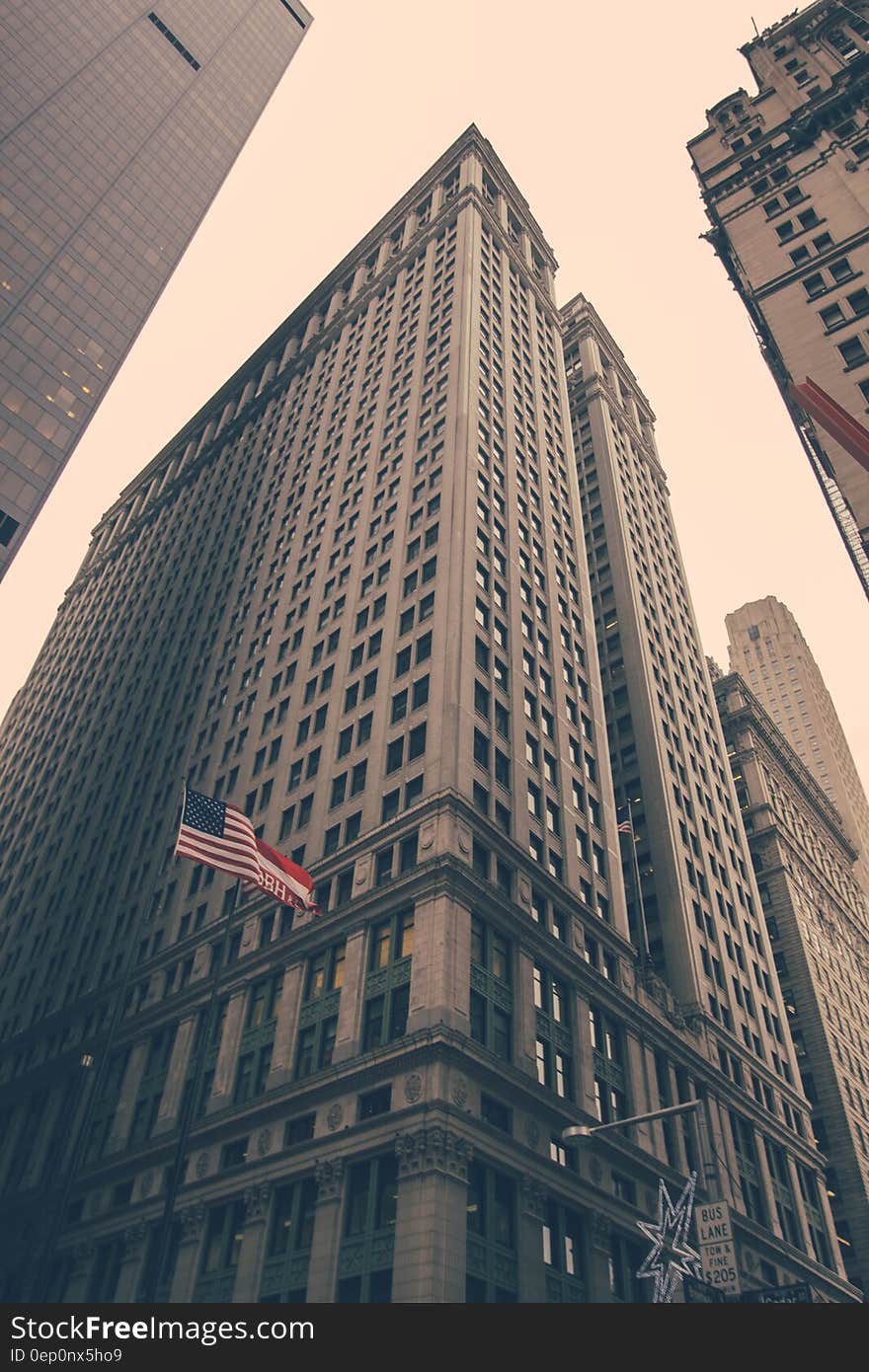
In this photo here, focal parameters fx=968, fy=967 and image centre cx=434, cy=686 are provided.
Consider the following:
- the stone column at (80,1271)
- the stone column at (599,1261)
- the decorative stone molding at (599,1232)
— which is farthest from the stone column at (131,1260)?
the decorative stone molding at (599,1232)

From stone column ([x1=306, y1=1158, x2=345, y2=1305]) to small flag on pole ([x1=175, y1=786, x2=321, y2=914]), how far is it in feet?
37.5

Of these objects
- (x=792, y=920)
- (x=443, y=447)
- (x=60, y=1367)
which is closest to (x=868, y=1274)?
(x=792, y=920)

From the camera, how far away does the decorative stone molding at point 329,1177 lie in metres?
39.2

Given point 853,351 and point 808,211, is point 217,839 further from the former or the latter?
point 808,211

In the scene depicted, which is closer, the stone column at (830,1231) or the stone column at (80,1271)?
the stone column at (80,1271)

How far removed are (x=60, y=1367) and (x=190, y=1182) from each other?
112 feet

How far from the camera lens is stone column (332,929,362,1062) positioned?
42906mm

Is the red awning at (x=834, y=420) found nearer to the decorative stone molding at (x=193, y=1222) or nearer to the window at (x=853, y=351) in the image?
the window at (x=853, y=351)

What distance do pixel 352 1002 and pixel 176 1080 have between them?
1457 cm

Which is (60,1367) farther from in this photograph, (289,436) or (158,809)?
(289,436)

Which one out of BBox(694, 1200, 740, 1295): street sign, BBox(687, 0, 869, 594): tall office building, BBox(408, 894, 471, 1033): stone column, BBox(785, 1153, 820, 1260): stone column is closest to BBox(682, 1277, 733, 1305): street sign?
BBox(694, 1200, 740, 1295): street sign

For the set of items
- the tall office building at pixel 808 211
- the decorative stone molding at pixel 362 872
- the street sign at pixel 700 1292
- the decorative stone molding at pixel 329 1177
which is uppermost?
the tall office building at pixel 808 211

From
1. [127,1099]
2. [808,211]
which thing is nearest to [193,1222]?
[127,1099]

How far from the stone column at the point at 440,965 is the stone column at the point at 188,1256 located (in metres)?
14.5
